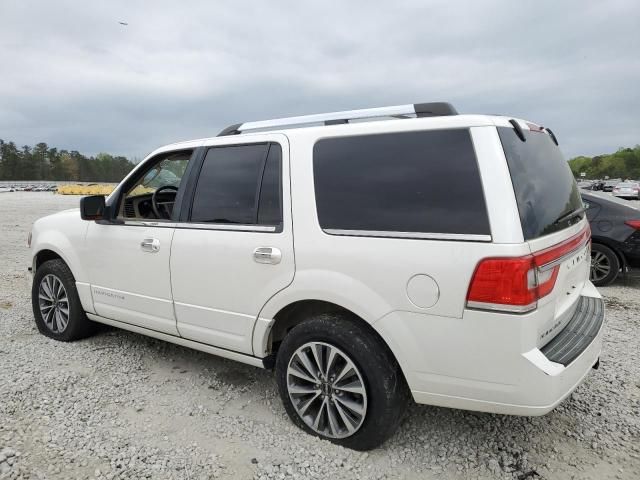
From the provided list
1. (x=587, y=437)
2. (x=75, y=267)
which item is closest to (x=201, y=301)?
(x=75, y=267)

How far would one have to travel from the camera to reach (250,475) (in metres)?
2.54

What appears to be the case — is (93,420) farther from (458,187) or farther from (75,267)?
(458,187)

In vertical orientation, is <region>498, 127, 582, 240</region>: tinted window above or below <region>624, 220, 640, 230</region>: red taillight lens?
above

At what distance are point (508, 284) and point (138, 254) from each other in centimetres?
268

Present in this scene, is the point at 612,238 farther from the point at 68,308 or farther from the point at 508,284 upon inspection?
the point at 68,308

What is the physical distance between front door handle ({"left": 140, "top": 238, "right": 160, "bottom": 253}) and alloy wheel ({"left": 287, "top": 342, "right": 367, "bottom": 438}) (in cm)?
136

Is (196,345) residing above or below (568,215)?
below

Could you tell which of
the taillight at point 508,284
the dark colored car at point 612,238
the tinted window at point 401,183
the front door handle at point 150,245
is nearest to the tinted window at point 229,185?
the front door handle at point 150,245

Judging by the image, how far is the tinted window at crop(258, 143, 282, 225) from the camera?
2.89 m

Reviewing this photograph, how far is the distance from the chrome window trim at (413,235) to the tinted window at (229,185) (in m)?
0.68

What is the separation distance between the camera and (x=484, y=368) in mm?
2219

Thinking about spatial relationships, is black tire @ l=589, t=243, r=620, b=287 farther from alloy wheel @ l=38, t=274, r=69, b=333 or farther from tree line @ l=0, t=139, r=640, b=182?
tree line @ l=0, t=139, r=640, b=182

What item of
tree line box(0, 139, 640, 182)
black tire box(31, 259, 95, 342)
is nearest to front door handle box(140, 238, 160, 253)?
black tire box(31, 259, 95, 342)

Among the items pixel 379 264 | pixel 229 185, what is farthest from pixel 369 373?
pixel 229 185
